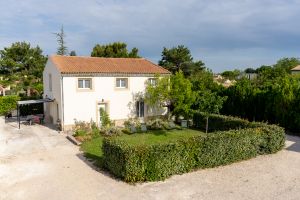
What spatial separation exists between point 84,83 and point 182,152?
13833 millimetres

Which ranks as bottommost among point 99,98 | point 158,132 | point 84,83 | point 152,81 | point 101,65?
point 158,132

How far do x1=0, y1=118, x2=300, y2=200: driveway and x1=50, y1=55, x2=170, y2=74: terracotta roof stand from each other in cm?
897

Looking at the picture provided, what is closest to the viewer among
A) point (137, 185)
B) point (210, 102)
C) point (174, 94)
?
point (137, 185)

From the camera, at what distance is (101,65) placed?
2591 cm

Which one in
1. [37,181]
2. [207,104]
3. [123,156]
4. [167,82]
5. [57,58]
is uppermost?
[57,58]

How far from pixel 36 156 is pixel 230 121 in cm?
1392

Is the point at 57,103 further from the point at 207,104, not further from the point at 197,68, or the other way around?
the point at 197,68

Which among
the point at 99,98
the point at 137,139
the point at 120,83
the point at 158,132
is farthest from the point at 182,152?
the point at 120,83

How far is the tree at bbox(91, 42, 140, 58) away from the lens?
160ft

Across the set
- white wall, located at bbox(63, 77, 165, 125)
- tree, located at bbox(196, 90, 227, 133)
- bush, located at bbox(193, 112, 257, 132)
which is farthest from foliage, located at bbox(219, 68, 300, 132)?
white wall, located at bbox(63, 77, 165, 125)

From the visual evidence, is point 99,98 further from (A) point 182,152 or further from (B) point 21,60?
(B) point 21,60

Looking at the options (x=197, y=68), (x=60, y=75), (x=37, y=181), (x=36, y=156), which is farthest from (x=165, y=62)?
(x=37, y=181)

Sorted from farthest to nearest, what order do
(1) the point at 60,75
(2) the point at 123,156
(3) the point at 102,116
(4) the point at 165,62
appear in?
(4) the point at 165,62 → (3) the point at 102,116 → (1) the point at 60,75 → (2) the point at 123,156

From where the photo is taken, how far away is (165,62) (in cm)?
5522
